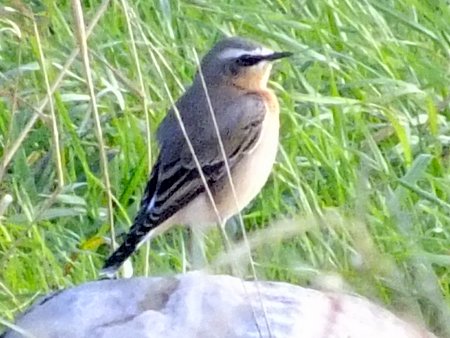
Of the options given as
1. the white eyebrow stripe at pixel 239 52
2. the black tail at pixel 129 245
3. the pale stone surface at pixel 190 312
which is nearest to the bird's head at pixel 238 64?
the white eyebrow stripe at pixel 239 52

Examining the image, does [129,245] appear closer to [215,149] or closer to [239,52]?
[215,149]

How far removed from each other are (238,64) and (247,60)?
46mm

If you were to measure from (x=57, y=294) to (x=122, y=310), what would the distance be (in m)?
0.26

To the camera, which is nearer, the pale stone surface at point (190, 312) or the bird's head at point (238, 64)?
the pale stone surface at point (190, 312)

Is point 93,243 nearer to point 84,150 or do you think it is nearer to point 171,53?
point 84,150

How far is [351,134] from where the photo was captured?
5.72 m

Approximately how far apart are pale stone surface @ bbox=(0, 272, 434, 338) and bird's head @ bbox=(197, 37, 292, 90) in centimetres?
226

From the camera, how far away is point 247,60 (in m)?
Result: 5.76

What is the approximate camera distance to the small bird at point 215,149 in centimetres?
525

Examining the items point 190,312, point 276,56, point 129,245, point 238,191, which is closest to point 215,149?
point 238,191

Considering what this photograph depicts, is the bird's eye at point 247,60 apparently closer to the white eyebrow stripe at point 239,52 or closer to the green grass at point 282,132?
the white eyebrow stripe at point 239,52

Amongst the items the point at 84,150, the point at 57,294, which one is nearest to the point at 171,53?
the point at 84,150

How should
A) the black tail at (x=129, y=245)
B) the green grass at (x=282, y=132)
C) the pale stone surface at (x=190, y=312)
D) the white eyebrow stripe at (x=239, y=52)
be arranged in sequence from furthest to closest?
the white eyebrow stripe at (x=239, y=52) → the green grass at (x=282, y=132) → the black tail at (x=129, y=245) → the pale stone surface at (x=190, y=312)

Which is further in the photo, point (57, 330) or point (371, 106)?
point (371, 106)
